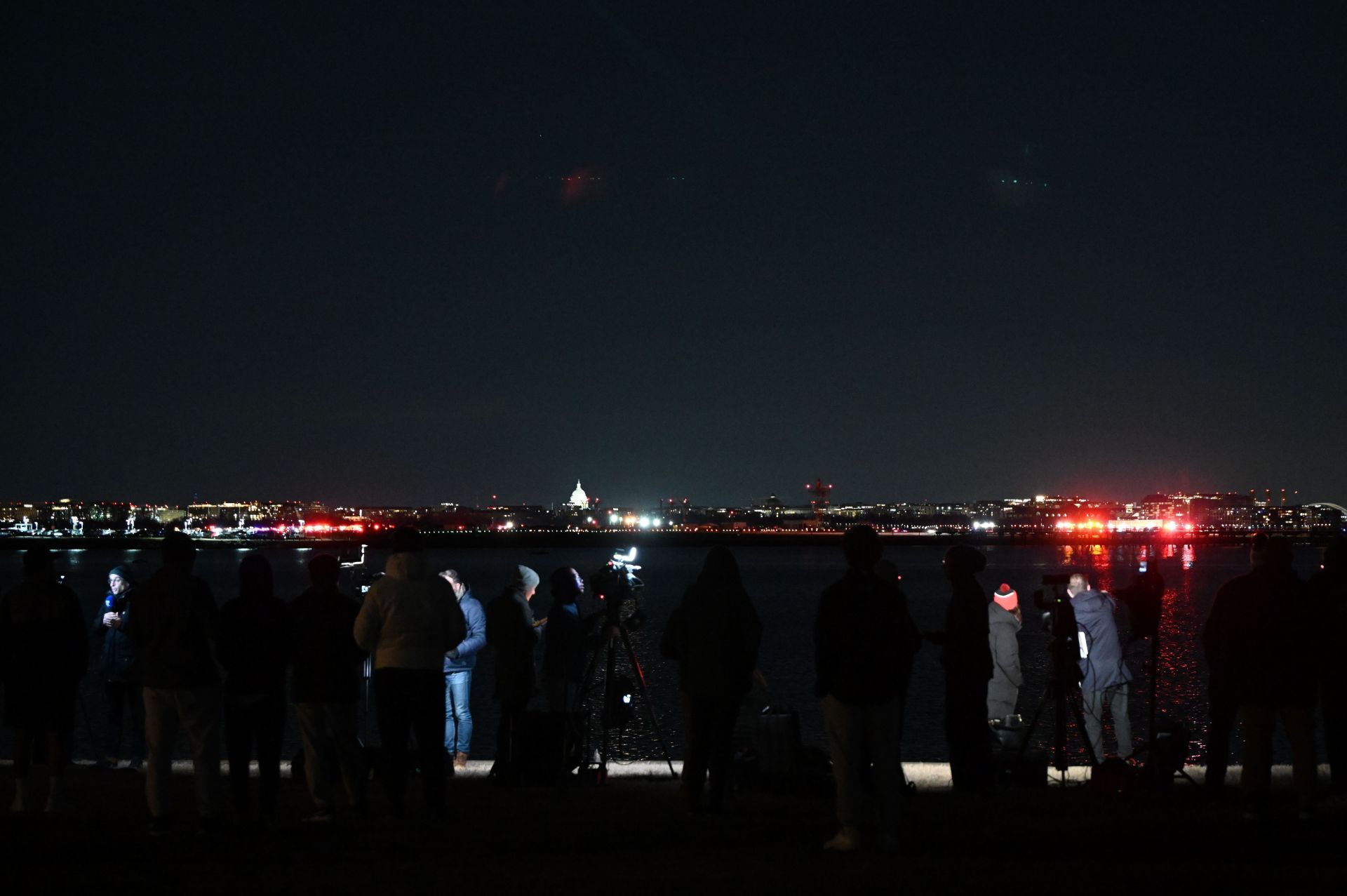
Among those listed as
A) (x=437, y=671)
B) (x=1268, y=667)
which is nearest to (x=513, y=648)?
(x=437, y=671)

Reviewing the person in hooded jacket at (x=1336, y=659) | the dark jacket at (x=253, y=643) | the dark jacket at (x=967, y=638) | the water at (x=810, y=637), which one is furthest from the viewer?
the water at (x=810, y=637)

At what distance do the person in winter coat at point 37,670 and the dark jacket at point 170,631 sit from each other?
76cm

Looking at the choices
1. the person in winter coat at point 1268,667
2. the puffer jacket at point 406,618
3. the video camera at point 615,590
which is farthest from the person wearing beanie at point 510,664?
the person in winter coat at point 1268,667

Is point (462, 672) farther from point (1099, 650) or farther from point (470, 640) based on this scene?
point (1099, 650)

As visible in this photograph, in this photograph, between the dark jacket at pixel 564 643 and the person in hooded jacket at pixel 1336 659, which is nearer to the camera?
the person in hooded jacket at pixel 1336 659

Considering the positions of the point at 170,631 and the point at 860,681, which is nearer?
the point at 860,681

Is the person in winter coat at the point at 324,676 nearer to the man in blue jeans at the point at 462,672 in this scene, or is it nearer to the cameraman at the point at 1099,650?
the man in blue jeans at the point at 462,672

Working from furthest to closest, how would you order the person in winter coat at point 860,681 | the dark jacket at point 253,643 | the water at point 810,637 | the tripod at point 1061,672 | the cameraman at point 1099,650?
1. the water at point 810,637
2. the cameraman at point 1099,650
3. the tripod at point 1061,672
4. the dark jacket at point 253,643
5. the person in winter coat at point 860,681

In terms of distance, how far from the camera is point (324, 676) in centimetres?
779

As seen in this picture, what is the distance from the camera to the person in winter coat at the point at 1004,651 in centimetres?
1026

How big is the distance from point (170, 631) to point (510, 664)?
2.77m

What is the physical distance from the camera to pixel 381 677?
7.78 metres

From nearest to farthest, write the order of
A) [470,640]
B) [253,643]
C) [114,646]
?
[253,643] < [470,640] < [114,646]

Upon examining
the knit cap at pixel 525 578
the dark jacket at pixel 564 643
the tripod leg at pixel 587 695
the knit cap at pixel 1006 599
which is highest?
the knit cap at pixel 525 578
